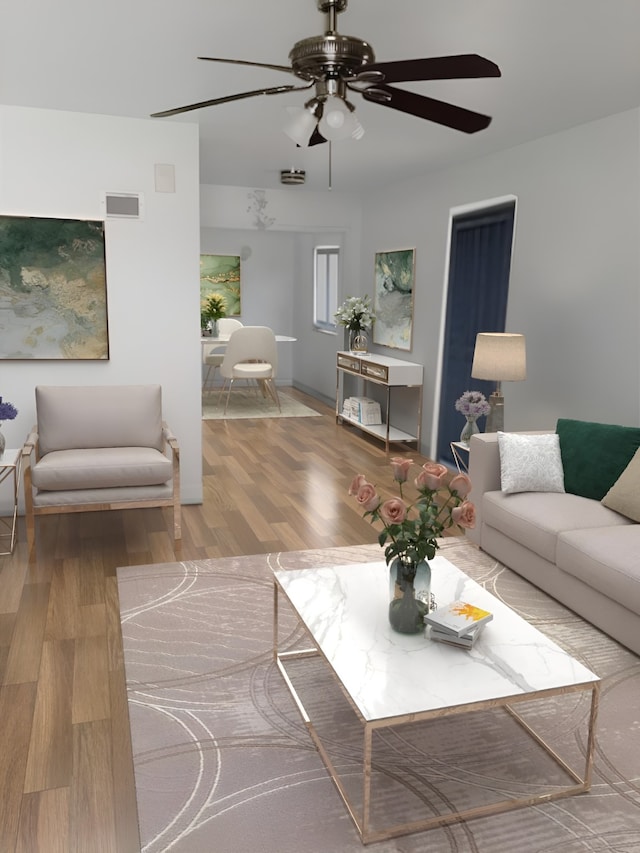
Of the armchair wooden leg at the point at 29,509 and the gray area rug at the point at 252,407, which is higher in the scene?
the armchair wooden leg at the point at 29,509

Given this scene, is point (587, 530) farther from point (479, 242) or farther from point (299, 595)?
point (479, 242)

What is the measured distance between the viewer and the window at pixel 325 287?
30.2 ft

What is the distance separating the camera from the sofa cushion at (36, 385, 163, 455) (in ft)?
14.2

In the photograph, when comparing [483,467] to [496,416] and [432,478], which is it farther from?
[432,478]

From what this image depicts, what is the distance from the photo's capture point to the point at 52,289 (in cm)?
448

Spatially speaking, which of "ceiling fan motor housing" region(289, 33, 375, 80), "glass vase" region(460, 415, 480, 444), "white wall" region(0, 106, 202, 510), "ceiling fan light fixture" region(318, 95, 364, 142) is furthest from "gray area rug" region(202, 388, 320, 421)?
"ceiling fan motor housing" region(289, 33, 375, 80)

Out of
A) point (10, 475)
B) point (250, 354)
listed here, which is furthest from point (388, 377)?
point (10, 475)

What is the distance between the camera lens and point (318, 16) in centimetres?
274

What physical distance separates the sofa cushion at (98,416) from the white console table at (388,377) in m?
2.45

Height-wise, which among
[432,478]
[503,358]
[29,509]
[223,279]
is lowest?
[29,509]

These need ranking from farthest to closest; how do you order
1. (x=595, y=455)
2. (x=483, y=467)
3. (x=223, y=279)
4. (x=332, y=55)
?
(x=223, y=279), (x=483, y=467), (x=595, y=455), (x=332, y=55)

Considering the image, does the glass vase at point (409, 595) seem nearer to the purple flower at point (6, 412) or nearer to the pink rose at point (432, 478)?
the pink rose at point (432, 478)

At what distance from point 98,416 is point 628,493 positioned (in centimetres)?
300

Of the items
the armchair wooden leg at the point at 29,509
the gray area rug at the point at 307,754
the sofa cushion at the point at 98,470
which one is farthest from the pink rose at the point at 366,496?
the armchair wooden leg at the point at 29,509
